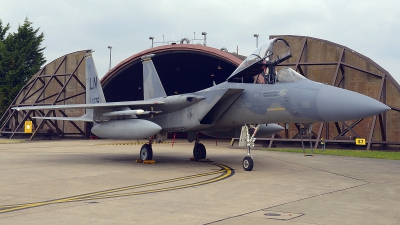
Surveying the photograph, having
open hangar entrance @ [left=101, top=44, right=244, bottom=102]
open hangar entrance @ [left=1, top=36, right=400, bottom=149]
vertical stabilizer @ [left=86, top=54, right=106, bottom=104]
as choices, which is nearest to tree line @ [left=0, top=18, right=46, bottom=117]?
open hangar entrance @ [left=1, top=36, right=400, bottom=149]

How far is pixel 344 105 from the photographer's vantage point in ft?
37.6

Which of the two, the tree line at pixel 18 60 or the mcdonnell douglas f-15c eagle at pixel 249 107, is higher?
the tree line at pixel 18 60

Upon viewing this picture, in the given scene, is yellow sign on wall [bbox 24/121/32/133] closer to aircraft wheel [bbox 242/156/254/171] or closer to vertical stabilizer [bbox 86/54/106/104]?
vertical stabilizer [bbox 86/54/106/104]

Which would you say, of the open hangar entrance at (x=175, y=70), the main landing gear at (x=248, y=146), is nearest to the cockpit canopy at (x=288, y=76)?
the main landing gear at (x=248, y=146)

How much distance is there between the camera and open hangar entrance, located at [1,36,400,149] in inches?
959

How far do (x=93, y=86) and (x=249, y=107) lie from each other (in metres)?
8.55

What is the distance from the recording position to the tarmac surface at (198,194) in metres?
6.77

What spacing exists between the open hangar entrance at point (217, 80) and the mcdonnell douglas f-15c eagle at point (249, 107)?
2366 mm

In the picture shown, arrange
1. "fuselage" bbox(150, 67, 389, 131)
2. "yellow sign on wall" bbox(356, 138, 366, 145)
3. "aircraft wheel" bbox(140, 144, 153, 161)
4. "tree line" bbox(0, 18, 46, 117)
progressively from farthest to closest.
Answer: "tree line" bbox(0, 18, 46, 117), "yellow sign on wall" bbox(356, 138, 366, 145), "aircraft wheel" bbox(140, 144, 153, 161), "fuselage" bbox(150, 67, 389, 131)

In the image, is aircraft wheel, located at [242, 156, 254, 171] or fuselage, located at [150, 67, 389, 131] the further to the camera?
aircraft wheel, located at [242, 156, 254, 171]

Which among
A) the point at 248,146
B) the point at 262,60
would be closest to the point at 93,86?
the point at 248,146

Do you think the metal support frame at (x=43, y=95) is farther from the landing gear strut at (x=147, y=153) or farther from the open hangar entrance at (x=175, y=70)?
the landing gear strut at (x=147, y=153)

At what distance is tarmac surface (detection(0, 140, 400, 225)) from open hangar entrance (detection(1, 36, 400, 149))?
4043mm

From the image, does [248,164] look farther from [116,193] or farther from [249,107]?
[116,193]
